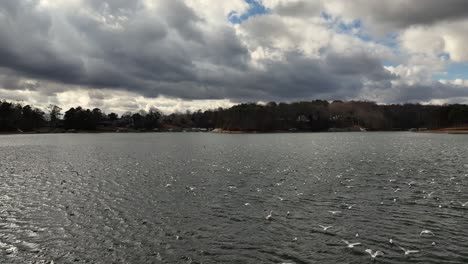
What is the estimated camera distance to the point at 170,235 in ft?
69.8

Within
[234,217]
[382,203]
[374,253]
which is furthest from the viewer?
[382,203]

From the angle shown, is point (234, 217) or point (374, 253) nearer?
point (374, 253)

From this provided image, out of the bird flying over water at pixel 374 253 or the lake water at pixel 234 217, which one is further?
the lake water at pixel 234 217

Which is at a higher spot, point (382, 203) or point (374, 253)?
point (382, 203)

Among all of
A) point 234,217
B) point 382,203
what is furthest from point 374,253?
point 382,203

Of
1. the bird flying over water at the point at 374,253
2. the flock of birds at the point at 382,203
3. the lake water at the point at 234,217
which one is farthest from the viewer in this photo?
the lake water at the point at 234,217

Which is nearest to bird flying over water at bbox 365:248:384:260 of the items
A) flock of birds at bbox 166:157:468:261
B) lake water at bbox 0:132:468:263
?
flock of birds at bbox 166:157:468:261

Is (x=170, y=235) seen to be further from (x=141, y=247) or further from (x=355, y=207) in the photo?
(x=355, y=207)

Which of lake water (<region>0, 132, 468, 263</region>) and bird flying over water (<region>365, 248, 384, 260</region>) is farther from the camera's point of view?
lake water (<region>0, 132, 468, 263</region>)

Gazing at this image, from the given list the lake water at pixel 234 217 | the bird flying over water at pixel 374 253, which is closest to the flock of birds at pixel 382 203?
the bird flying over water at pixel 374 253

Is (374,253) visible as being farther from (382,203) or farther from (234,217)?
(382,203)

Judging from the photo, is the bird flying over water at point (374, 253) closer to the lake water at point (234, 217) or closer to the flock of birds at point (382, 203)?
the flock of birds at point (382, 203)

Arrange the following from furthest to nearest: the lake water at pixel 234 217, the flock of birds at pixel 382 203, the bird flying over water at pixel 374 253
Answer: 1. the lake water at pixel 234 217
2. the flock of birds at pixel 382 203
3. the bird flying over water at pixel 374 253

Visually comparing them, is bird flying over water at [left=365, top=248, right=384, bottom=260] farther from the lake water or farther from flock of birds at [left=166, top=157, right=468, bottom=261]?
the lake water
